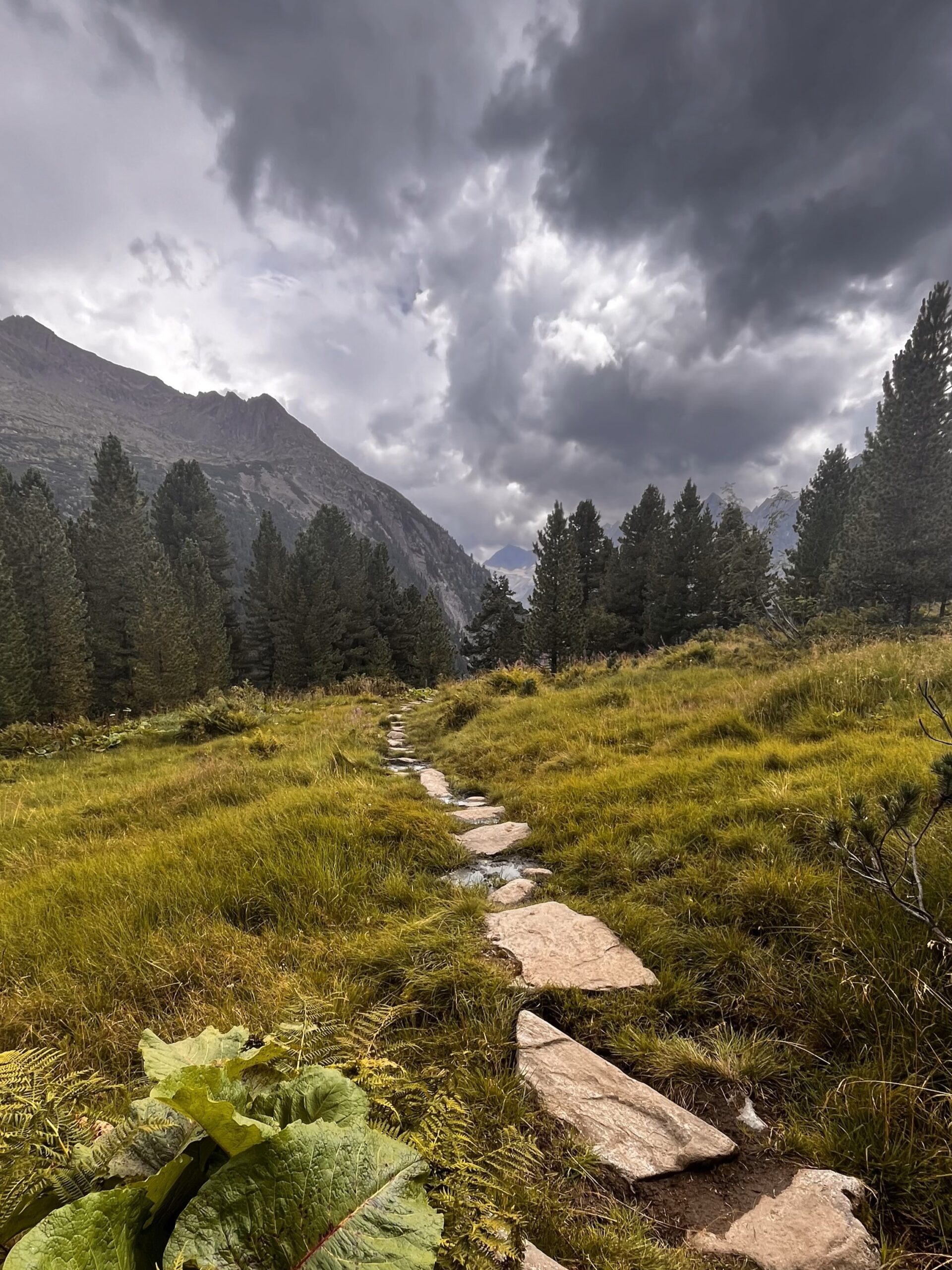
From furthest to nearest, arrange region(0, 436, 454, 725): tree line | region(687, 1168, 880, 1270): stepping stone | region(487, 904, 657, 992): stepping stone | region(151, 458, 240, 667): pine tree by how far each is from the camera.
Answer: region(151, 458, 240, 667): pine tree → region(0, 436, 454, 725): tree line → region(487, 904, 657, 992): stepping stone → region(687, 1168, 880, 1270): stepping stone

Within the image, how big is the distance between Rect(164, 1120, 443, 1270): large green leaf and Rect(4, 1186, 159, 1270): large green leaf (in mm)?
97

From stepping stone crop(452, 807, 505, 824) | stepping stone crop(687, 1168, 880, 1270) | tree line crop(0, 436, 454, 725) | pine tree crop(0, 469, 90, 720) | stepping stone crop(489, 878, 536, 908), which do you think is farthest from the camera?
tree line crop(0, 436, 454, 725)

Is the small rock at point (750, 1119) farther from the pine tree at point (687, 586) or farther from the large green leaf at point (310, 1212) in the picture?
the pine tree at point (687, 586)

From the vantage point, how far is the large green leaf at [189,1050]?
54.7 inches

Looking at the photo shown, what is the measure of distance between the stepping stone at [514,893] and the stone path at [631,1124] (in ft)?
0.76

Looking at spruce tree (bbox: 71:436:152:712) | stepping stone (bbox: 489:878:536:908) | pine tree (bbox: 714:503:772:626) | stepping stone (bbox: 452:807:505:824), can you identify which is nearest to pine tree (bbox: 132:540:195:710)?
spruce tree (bbox: 71:436:152:712)

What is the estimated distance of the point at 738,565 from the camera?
3369 centimetres

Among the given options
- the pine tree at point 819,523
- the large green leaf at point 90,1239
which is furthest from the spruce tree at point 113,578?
the pine tree at point 819,523

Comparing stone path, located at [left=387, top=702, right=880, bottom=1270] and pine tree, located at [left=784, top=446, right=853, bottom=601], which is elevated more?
pine tree, located at [left=784, top=446, right=853, bottom=601]

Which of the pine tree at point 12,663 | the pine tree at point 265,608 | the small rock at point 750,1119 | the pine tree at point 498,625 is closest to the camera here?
the small rock at point 750,1119

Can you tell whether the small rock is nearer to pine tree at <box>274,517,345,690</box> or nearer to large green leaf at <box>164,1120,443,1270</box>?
large green leaf at <box>164,1120,443,1270</box>

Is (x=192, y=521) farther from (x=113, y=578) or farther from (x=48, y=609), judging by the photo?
(x=48, y=609)

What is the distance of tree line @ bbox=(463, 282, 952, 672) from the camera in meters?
25.9

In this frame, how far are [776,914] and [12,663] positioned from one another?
3220cm
